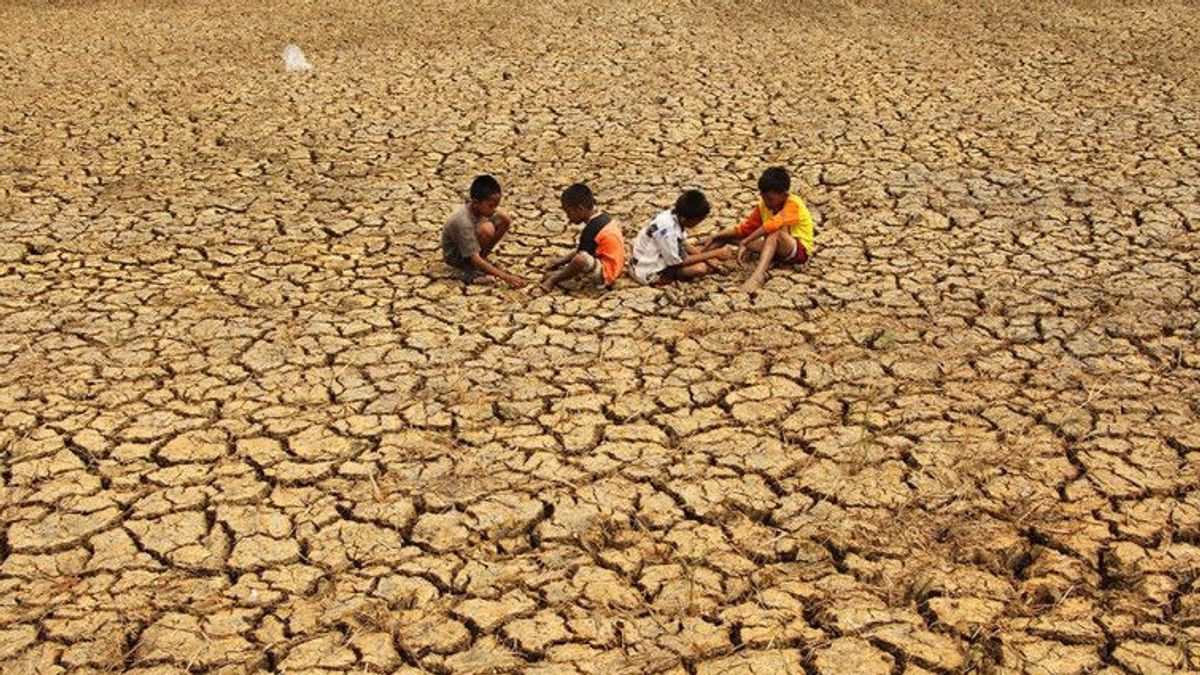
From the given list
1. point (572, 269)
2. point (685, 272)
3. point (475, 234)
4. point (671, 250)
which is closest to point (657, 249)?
point (671, 250)

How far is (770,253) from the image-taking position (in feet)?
16.8

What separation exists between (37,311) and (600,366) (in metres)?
2.57

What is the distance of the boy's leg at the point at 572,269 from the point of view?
5000 mm

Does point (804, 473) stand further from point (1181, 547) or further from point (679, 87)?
point (679, 87)

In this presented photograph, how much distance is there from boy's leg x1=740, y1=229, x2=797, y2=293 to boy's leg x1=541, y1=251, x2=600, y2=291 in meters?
0.73

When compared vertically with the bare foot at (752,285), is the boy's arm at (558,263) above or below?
above

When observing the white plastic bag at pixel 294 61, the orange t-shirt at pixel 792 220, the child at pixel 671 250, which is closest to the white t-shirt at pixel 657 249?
the child at pixel 671 250

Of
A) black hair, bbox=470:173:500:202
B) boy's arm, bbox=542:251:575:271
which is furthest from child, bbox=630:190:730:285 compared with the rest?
black hair, bbox=470:173:500:202

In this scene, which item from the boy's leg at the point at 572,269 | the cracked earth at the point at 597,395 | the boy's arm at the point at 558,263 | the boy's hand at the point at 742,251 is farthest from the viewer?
the boy's hand at the point at 742,251

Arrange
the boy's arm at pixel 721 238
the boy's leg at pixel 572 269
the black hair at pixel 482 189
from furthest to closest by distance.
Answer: the boy's arm at pixel 721 238, the black hair at pixel 482 189, the boy's leg at pixel 572 269

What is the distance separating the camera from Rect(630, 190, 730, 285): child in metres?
5.07

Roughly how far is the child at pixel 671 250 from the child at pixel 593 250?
0.10 metres

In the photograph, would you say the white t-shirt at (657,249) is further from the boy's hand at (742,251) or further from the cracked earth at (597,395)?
the boy's hand at (742,251)

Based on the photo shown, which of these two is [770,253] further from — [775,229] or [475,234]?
[475,234]
